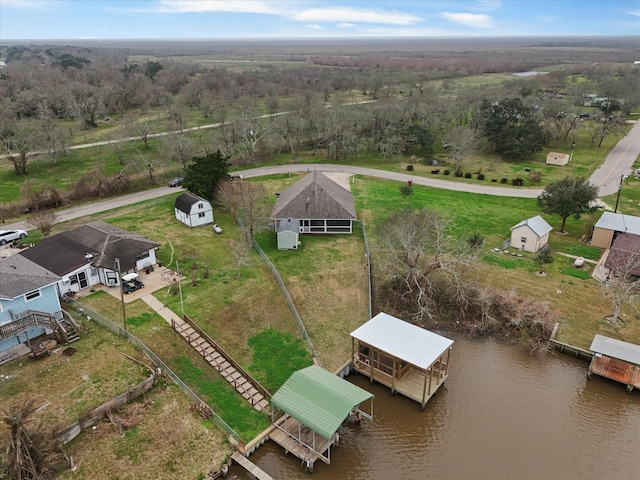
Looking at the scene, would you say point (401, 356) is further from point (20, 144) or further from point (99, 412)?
point (20, 144)

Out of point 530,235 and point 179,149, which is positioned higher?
point 179,149

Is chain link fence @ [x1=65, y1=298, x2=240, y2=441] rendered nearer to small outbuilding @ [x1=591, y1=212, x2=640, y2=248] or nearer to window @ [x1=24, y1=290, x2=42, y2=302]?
window @ [x1=24, y1=290, x2=42, y2=302]

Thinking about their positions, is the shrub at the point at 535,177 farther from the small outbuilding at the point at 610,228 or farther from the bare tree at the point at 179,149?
the bare tree at the point at 179,149

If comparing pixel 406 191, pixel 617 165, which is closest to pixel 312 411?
pixel 406 191

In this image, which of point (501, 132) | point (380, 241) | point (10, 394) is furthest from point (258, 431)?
point (501, 132)

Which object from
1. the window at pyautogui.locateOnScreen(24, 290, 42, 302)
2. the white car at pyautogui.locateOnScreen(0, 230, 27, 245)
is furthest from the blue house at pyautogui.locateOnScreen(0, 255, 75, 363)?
the white car at pyautogui.locateOnScreen(0, 230, 27, 245)

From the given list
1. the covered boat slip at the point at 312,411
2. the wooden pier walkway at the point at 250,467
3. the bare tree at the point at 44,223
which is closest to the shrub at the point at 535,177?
the covered boat slip at the point at 312,411

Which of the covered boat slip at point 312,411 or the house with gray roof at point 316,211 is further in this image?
the house with gray roof at point 316,211
